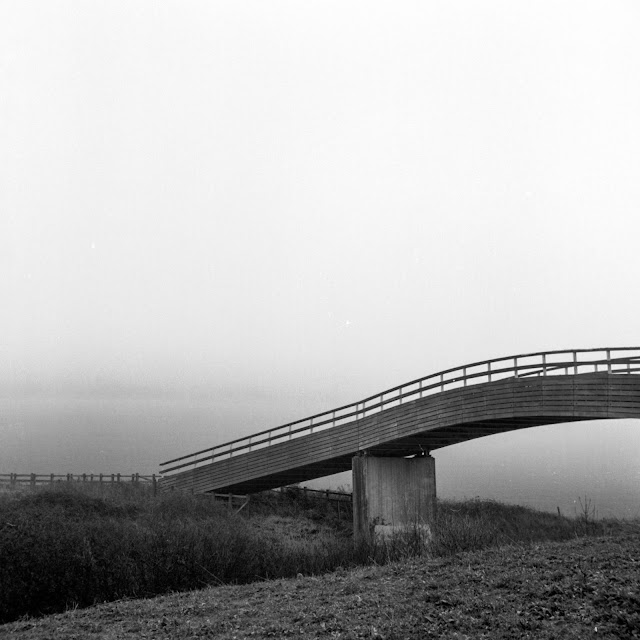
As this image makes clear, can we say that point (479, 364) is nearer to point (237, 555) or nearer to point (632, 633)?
point (237, 555)

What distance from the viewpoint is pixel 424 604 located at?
401 inches

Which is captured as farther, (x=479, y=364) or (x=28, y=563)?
(x=479, y=364)

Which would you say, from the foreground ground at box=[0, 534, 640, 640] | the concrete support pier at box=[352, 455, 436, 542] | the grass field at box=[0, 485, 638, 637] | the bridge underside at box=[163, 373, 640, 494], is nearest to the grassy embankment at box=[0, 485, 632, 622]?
the grass field at box=[0, 485, 638, 637]

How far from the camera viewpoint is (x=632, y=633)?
804 cm

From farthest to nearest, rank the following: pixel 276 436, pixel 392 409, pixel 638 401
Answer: pixel 276 436
pixel 392 409
pixel 638 401

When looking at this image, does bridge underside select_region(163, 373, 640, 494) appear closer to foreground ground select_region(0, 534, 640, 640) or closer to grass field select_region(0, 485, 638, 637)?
grass field select_region(0, 485, 638, 637)

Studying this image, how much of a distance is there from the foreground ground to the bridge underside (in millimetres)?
8431

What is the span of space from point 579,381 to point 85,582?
15206mm

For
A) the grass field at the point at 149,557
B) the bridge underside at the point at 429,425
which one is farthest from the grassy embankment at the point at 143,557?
the bridge underside at the point at 429,425

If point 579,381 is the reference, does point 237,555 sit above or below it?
below

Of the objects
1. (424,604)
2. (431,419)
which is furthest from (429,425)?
(424,604)

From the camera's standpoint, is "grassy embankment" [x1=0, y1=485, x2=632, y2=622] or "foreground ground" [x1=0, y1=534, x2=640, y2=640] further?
"grassy embankment" [x1=0, y1=485, x2=632, y2=622]

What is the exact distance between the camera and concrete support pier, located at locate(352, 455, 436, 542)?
92.9 ft

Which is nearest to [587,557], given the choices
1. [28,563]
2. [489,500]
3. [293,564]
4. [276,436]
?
[293,564]
